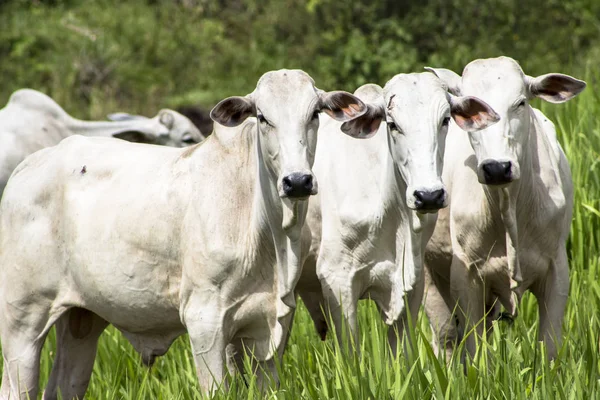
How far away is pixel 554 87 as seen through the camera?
5203mm

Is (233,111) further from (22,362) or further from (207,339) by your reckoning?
(22,362)

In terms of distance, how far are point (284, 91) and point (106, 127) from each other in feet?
16.1

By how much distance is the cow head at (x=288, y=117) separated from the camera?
420 cm

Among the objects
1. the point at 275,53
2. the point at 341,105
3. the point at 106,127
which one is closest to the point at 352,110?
the point at 341,105

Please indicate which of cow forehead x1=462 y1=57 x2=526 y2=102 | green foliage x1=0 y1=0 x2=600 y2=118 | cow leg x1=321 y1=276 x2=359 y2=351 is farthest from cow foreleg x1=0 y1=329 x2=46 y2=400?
green foliage x1=0 y1=0 x2=600 y2=118

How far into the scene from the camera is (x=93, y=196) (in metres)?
5.11

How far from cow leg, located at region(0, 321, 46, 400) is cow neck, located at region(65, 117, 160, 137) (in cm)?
361

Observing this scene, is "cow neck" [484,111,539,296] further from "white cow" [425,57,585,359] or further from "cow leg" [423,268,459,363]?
"cow leg" [423,268,459,363]

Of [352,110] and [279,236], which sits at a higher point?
[352,110]

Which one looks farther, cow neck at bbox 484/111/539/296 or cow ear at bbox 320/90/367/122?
cow neck at bbox 484/111/539/296

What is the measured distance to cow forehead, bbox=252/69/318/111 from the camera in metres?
4.39

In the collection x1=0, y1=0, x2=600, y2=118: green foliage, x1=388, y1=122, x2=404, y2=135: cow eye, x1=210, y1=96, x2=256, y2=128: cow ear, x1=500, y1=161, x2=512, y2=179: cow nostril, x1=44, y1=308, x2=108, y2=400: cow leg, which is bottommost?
x1=44, y1=308, x2=108, y2=400: cow leg

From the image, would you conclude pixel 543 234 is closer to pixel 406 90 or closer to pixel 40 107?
pixel 406 90

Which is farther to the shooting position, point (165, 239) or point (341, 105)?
point (165, 239)
